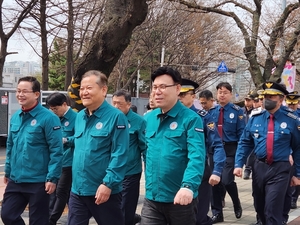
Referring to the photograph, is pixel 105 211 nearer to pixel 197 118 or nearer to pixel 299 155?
pixel 197 118

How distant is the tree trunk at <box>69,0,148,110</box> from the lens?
7.68 metres

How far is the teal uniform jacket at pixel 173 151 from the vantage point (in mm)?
3990

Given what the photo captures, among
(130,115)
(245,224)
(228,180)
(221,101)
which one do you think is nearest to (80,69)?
(130,115)

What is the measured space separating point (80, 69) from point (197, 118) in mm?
4284

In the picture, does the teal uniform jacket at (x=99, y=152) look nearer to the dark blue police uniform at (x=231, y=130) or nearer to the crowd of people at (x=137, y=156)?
the crowd of people at (x=137, y=156)

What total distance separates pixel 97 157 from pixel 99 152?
47 mm

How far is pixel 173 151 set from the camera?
13.2ft

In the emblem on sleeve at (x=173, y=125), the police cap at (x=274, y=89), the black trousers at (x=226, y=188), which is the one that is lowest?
the black trousers at (x=226, y=188)

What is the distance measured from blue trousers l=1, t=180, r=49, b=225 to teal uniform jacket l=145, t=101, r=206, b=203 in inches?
56.6

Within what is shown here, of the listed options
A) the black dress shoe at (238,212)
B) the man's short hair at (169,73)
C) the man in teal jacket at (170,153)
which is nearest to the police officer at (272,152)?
the black dress shoe at (238,212)

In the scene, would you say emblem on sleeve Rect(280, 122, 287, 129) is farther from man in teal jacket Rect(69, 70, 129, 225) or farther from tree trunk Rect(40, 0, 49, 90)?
tree trunk Rect(40, 0, 49, 90)

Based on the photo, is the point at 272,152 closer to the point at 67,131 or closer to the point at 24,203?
the point at 67,131

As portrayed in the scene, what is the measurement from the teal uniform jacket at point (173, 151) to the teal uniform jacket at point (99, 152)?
34 centimetres

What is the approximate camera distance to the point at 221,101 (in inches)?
311
